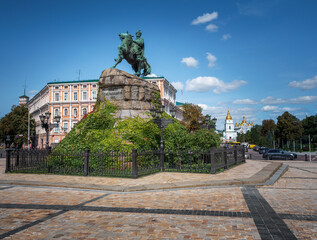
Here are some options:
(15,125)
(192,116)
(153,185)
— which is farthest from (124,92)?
(15,125)

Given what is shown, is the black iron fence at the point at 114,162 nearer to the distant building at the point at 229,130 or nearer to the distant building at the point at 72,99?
the distant building at the point at 72,99

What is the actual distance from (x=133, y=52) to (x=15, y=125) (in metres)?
47.3

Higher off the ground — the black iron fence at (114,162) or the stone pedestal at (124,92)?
the stone pedestal at (124,92)

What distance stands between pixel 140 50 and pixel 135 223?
1466cm

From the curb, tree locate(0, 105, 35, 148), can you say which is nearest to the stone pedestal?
the curb

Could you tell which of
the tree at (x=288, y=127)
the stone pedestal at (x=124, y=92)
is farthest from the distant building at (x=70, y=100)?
the stone pedestal at (x=124, y=92)

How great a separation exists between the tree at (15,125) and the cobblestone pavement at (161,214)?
51.0 metres

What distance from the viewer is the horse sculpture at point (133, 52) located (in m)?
16.9

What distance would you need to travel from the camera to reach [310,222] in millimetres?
4945

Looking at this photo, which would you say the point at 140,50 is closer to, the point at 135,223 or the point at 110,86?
the point at 110,86

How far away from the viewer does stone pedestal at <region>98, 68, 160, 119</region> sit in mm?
15508

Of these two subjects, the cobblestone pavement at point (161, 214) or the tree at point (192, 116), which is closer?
the cobblestone pavement at point (161, 214)

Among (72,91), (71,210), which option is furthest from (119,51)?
(72,91)

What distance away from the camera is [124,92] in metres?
15.6
